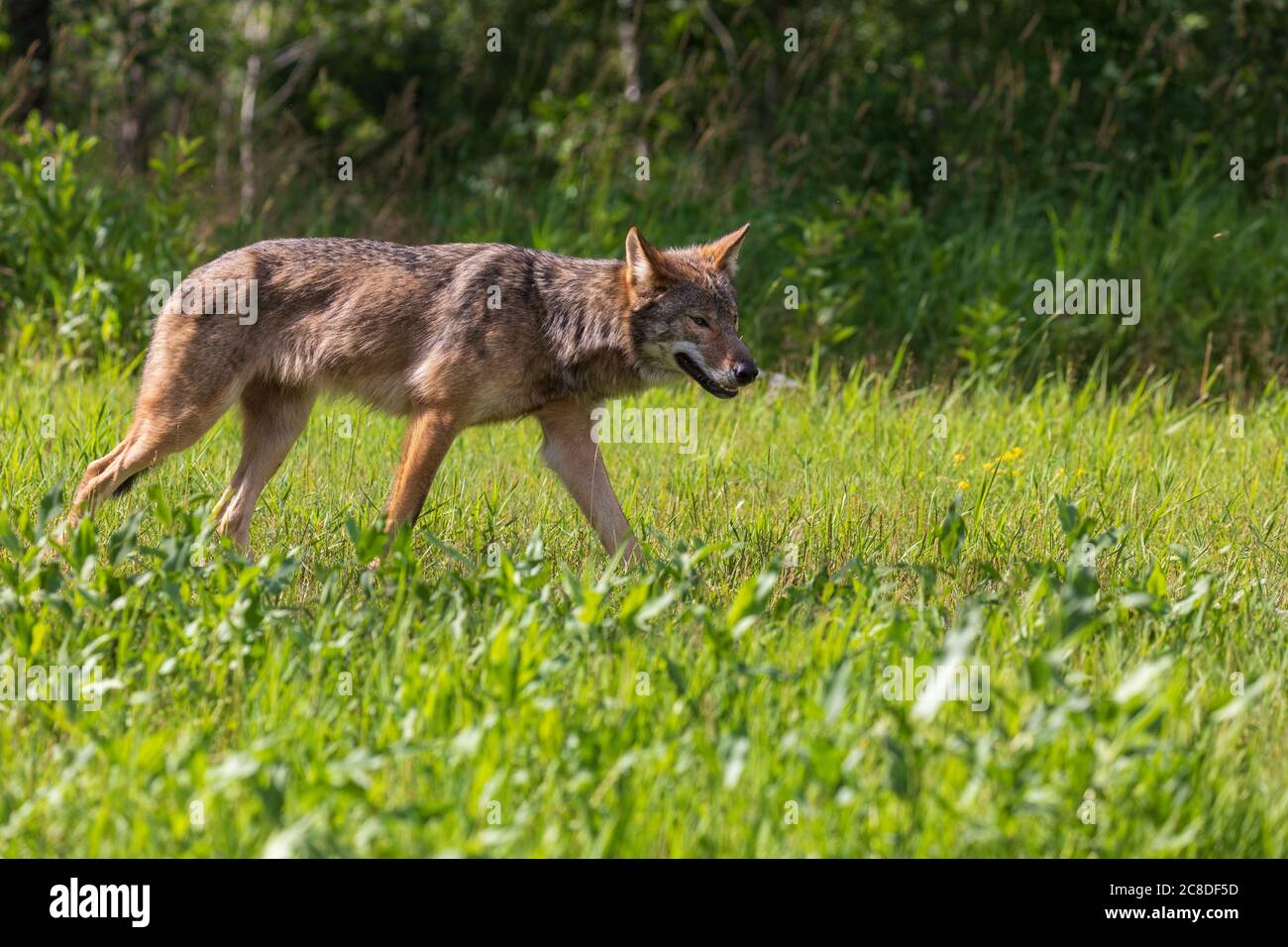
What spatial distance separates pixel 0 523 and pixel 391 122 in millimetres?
11283

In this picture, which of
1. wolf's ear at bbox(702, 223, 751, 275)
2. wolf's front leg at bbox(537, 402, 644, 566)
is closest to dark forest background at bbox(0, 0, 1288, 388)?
wolf's ear at bbox(702, 223, 751, 275)

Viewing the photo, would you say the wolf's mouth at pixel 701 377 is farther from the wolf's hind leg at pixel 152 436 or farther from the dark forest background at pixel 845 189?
the dark forest background at pixel 845 189

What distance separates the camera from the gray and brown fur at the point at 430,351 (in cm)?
620

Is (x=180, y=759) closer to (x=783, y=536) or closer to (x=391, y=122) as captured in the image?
(x=783, y=536)

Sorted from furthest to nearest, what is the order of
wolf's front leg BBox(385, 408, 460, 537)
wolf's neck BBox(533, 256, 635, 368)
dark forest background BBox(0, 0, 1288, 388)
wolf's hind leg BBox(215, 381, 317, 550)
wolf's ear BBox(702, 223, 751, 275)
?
dark forest background BBox(0, 0, 1288, 388) < wolf's ear BBox(702, 223, 751, 275) < wolf's hind leg BBox(215, 381, 317, 550) < wolf's neck BBox(533, 256, 635, 368) < wolf's front leg BBox(385, 408, 460, 537)

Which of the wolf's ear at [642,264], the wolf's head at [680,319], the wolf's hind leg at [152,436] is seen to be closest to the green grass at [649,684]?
the wolf's hind leg at [152,436]

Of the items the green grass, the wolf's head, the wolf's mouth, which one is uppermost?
the wolf's head

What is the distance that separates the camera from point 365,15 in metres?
21.2

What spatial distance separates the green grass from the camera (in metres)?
3.28

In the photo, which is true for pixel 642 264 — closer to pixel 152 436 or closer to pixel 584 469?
pixel 584 469

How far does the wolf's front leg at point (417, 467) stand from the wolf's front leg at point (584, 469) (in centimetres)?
59

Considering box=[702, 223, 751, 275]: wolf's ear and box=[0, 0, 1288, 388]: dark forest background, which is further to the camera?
box=[0, 0, 1288, 388]: dark forest background

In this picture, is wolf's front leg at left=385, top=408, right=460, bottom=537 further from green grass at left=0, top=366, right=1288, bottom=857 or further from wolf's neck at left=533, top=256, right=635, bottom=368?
wolf's neck at left=533, top=256, right=635, bottom=368
